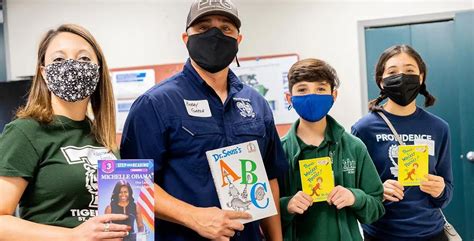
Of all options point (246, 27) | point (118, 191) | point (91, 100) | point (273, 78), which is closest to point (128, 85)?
point (246, 27)

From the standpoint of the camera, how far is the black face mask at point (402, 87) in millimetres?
2221

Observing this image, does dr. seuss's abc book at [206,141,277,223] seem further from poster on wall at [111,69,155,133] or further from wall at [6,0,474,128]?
poster on wall at [111,69,155,133]

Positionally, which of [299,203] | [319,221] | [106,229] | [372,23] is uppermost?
[372,23]

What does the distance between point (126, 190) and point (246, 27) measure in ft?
9.31

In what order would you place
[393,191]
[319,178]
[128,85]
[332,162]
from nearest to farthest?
[319,178] → [332,162] → [393,191] → [128,85]

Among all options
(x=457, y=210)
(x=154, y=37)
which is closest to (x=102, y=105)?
(x=154, y=37)

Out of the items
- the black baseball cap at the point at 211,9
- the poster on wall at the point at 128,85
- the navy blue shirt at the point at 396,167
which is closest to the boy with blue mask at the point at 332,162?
the navy blue shirt at the point at 396,167

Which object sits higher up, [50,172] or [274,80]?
[274,80]

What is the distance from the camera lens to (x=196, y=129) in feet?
5.22

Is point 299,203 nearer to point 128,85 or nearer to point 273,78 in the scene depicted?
point 273,78

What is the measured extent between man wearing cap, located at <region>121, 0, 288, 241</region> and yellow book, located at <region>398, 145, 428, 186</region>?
0.75 meters

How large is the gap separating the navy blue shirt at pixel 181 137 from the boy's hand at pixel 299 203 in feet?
0.74

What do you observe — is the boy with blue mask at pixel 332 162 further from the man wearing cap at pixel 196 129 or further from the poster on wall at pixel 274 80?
the poster on wall at pixel 274 80

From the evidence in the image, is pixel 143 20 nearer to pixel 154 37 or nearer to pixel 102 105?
pixel 154 37
